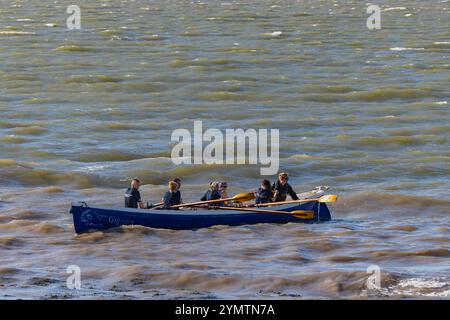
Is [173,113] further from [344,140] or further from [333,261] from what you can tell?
[333,261]

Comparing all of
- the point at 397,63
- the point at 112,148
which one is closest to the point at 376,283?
the point at 112,148

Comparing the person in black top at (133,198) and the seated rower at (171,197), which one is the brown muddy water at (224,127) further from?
the seated rower at (171,197)

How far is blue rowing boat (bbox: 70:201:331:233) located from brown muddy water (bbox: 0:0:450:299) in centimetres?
26

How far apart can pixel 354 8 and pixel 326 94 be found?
114 ft

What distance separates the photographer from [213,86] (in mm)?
53094

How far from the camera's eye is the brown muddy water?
23.7 metres

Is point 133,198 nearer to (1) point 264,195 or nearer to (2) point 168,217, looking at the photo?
(2) point 168,217

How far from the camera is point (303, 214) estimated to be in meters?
29.1

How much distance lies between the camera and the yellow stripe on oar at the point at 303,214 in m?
29.0

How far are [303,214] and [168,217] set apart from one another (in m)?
3.69

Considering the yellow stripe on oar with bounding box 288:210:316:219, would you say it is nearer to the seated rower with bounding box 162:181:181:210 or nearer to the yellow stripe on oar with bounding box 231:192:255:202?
the yellow stripe on oar with bounding box 231:192:255:202

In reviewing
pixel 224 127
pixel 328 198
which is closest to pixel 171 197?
pixel 328 198

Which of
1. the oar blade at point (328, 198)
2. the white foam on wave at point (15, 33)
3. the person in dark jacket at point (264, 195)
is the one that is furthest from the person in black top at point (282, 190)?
the white foam on wave at point (15, 33)
